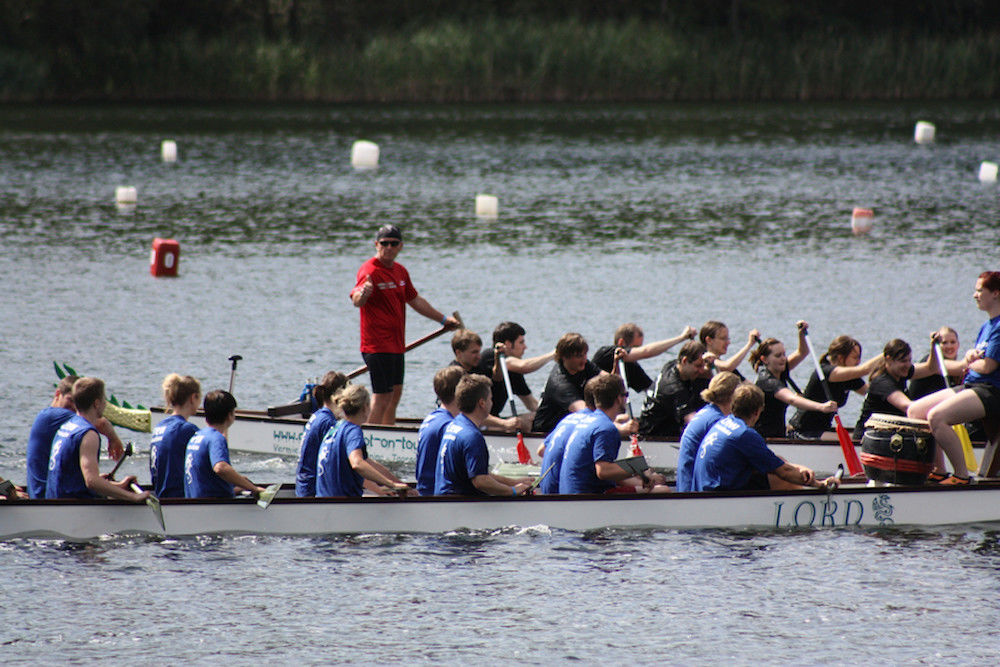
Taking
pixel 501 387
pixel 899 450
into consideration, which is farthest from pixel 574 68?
pixel 899 450

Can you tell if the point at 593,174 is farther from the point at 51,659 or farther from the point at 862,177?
the point at 51,659

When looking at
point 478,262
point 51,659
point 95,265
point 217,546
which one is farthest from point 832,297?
point 51,659

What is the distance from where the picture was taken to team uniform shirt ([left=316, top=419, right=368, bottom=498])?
39.2 feet

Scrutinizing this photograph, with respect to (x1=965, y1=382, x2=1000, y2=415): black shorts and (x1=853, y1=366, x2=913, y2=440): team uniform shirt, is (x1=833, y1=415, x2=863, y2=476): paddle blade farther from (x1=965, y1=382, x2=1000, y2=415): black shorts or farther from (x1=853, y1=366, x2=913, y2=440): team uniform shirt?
(x1=965, y1=382, x2=1000, y2=415): black shorts

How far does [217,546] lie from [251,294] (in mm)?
13856

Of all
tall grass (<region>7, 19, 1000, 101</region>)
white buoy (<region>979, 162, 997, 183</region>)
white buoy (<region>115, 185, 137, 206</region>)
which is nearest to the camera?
white buoy (<region>115, 185, 137, 206</region>)

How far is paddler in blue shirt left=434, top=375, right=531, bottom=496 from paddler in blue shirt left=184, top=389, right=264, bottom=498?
1.51 m

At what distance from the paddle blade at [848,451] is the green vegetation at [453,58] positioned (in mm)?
43550

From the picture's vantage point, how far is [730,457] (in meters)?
12.1

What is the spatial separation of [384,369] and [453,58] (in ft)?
139

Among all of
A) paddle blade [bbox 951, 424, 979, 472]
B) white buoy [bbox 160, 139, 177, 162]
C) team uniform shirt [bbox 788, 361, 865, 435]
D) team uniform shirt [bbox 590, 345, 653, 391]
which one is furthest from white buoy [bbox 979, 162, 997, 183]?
paddle blade [bbox 951, 424, 979, 472]

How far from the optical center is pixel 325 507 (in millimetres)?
12211

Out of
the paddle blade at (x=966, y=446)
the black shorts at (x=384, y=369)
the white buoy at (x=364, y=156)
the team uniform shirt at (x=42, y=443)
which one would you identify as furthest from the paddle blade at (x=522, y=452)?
the white buoy at (x=364, y=156)

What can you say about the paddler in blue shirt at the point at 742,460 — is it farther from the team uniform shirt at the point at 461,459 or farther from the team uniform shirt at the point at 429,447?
the team uniform shirt at the point at 429,447
